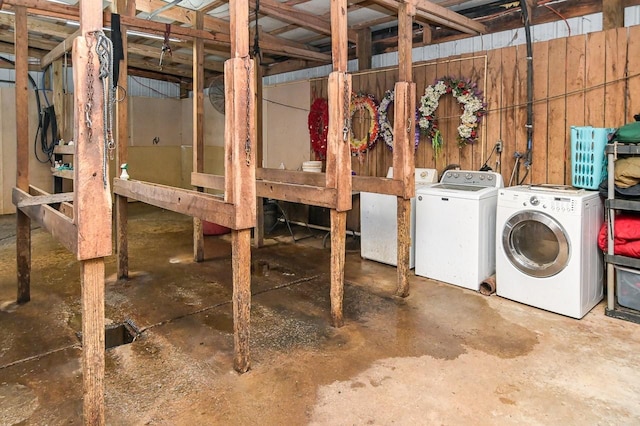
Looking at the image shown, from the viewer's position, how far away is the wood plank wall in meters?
3.47

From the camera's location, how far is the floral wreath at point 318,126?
5965mm

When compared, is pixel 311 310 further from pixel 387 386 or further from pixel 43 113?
pixel 43 113

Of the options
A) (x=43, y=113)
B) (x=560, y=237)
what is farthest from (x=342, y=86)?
(x=43, y=113)

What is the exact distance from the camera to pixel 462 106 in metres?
4.39

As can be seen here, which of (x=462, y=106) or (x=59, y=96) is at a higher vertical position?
(x=59, y=96)

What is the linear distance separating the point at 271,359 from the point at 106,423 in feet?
2.94

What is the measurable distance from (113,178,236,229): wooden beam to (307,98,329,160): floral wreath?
3.07m

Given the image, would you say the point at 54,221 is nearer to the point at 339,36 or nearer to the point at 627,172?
the point at 339,36

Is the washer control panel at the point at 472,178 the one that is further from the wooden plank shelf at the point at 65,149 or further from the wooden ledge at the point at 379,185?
the wooden plank shelf at the point at 65,149

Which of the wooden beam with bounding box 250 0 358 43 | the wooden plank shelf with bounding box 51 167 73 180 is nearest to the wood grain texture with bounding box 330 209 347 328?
the wooden beam with bounding box 250 0 358 43

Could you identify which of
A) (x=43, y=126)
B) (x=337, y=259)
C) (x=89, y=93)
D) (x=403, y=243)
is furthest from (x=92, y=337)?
(x=43, y=126)

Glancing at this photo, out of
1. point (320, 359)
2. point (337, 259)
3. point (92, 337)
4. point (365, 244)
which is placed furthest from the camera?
point (365, 244)

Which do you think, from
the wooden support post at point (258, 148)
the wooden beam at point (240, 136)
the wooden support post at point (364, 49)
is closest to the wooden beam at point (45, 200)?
the wooden beam at point (240, 136)

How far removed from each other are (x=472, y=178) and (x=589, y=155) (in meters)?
1.02
